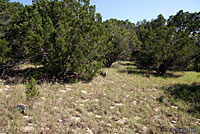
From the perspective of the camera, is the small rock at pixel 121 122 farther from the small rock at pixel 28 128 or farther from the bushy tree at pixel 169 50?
the bushy tree at pixel 169 50

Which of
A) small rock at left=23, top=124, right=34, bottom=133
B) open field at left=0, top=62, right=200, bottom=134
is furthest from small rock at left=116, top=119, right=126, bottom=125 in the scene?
small rock at left=23, top=124, right=34, bottom=133

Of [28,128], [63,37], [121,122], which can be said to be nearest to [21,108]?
[28,128]

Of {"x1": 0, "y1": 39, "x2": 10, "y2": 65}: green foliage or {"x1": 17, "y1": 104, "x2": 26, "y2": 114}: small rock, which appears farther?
{"x1": 0, "y1": 39, "x2": 10, "y2": 65}: green foliage

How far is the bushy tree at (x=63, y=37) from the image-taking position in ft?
18.3

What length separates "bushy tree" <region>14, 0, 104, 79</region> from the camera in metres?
5.58

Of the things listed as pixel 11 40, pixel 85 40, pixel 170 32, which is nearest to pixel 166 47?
pixel 170 32

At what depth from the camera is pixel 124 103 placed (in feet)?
13.4

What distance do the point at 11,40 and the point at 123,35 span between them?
9.44 meters

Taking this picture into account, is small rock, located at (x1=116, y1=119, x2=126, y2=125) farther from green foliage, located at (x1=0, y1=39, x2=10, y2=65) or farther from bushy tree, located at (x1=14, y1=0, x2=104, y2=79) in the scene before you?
green foliage, located at (x1=0, y1=39, x2=10, y2=65)

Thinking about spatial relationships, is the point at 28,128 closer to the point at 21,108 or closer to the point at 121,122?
the point at 21,108

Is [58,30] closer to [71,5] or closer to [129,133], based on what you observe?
[71,5]

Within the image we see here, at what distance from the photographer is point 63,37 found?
5.88m

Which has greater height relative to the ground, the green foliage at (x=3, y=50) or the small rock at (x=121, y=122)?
the green foliage at (x=3, y=50)

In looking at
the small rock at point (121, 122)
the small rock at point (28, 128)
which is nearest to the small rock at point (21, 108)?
the small rock at point (28, 128)
